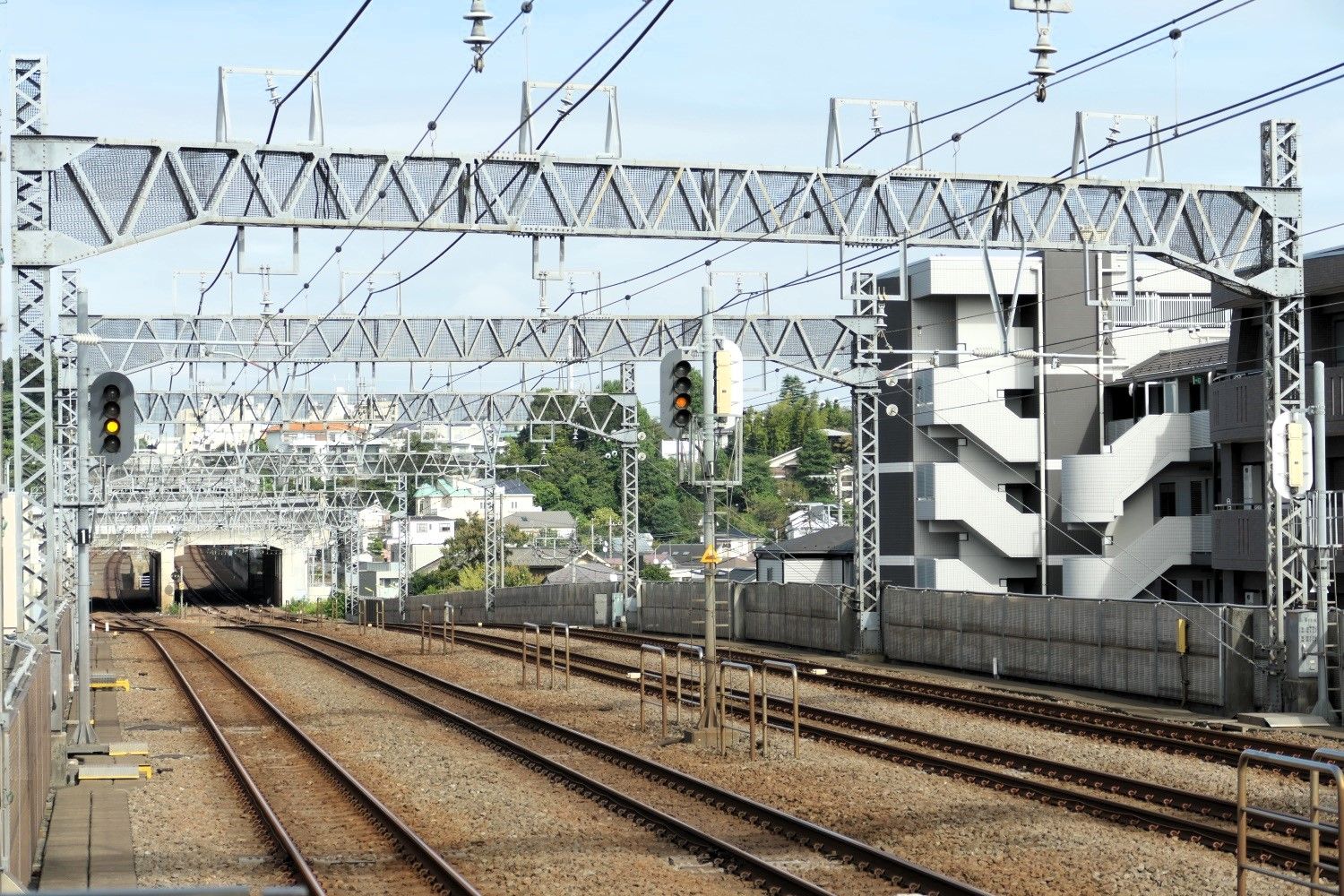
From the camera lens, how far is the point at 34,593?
21906 mm

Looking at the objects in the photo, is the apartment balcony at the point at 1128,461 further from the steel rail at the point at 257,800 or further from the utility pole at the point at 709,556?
the utility pole at the point at 709,556

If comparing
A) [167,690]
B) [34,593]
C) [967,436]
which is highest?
[967,436]

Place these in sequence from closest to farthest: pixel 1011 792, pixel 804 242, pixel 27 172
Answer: pixel 1011 792 → pixel 27 172 → pixel 804 242

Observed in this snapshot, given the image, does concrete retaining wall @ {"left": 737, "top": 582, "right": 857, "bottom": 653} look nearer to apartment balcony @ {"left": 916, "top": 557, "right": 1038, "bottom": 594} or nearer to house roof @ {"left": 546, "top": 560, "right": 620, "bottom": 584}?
apartment balcony @ {"left": 916, "top": 557, "right": 1038, "bottom": 594}

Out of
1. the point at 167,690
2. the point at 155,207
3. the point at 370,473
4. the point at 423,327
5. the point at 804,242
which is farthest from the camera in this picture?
the point at 370,473

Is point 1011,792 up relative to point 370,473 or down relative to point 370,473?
down

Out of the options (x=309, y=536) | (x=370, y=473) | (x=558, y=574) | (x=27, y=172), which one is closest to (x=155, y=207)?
(x=27, y=172)

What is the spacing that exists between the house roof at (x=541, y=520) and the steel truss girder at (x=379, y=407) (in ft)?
188

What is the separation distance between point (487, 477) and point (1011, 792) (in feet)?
137

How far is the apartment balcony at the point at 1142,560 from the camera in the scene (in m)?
43.5

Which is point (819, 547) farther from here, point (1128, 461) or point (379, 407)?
point (379, 407)

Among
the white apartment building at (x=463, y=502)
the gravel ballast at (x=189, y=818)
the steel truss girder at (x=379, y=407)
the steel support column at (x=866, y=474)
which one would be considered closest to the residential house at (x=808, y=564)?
the steel truss girder at (x=379, y=407)

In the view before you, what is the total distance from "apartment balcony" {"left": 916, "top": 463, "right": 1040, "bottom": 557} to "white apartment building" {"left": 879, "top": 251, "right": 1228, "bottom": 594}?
4 cm

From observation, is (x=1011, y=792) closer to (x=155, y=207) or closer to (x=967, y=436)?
(x=155, y=207)
